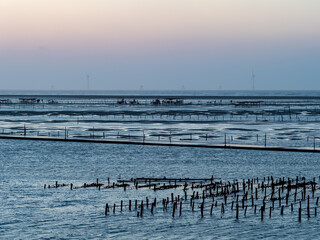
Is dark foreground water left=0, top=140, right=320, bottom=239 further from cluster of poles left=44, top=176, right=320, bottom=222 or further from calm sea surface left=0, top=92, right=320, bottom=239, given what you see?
cluster of poles left=44, top=176, right=320, bottom=222

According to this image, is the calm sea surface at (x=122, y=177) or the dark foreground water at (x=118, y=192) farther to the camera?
the calm sea surface at (x=122, y=177)

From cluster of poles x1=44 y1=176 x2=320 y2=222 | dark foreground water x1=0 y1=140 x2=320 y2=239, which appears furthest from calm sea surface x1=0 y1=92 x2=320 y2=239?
cluster of poles x1=44 y1=176 x2=320 y2=222

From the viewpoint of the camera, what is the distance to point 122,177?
213ft

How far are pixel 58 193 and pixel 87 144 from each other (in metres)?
45.4

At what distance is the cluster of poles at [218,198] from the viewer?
4656cm

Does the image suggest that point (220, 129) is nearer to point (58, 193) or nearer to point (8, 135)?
point (8, 135)

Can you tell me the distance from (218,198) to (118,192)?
867 centimetres

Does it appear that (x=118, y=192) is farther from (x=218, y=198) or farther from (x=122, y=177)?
(x=122, y=177)

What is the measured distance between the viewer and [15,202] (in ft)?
168

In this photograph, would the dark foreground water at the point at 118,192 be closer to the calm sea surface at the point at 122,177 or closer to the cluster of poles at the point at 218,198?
the calm sea surface at the point at 122,177

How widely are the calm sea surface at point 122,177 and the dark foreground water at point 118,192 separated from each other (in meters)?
0.06

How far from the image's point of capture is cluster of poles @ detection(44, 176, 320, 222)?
153ft

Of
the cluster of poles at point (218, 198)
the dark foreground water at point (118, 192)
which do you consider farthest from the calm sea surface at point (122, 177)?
the cluster of poles at point (218, 198)

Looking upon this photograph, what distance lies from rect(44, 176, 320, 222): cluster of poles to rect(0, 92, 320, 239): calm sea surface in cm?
59
